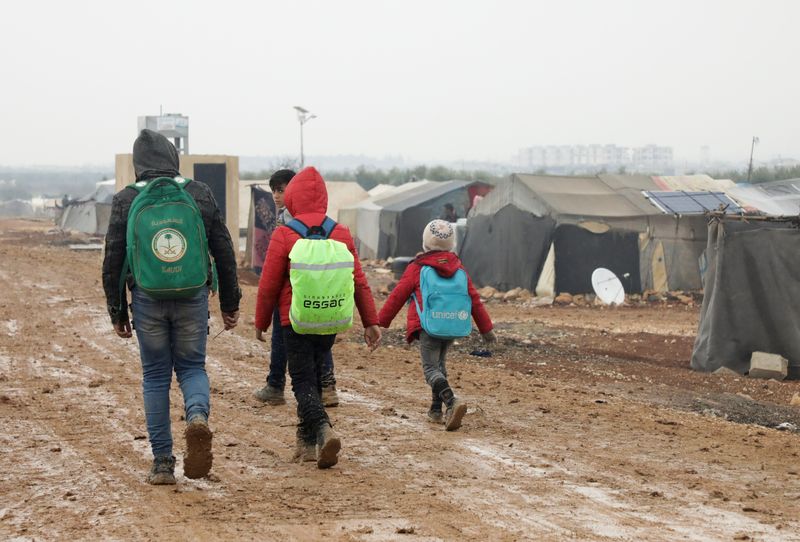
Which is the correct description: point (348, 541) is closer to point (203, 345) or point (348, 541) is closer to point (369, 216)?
point (203, 345)

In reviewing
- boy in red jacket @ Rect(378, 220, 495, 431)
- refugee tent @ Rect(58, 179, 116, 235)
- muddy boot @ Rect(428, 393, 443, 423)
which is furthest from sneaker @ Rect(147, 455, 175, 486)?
refugee tent @ Rect(58, 179, 116, 235)

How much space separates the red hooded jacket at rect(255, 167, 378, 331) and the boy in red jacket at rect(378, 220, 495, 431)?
98 centimetres

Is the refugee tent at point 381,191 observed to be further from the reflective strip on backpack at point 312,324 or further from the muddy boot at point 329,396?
the reflective strip on backpack at point 312,324

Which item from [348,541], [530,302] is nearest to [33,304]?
[530,302]

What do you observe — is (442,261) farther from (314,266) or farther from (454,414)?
(314,266)

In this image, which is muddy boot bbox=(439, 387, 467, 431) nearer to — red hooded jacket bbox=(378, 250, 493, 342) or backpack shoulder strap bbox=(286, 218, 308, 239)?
red hooded jacket bbox=(378, 250, 493, 342)

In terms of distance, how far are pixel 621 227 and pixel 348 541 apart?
17.5 m

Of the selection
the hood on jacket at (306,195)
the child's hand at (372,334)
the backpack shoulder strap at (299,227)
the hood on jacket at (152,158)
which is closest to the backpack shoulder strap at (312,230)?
the backpack shoulder strap at (299,227)

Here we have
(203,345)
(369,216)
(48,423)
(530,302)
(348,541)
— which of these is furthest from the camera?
(369,216)

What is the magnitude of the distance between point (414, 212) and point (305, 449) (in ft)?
78.1

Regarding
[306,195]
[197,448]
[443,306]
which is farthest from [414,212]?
[197,448]

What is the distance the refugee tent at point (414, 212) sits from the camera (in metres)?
30.2

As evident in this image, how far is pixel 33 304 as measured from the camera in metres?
16.1

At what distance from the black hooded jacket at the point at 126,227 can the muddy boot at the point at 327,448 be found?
0.92 metres
